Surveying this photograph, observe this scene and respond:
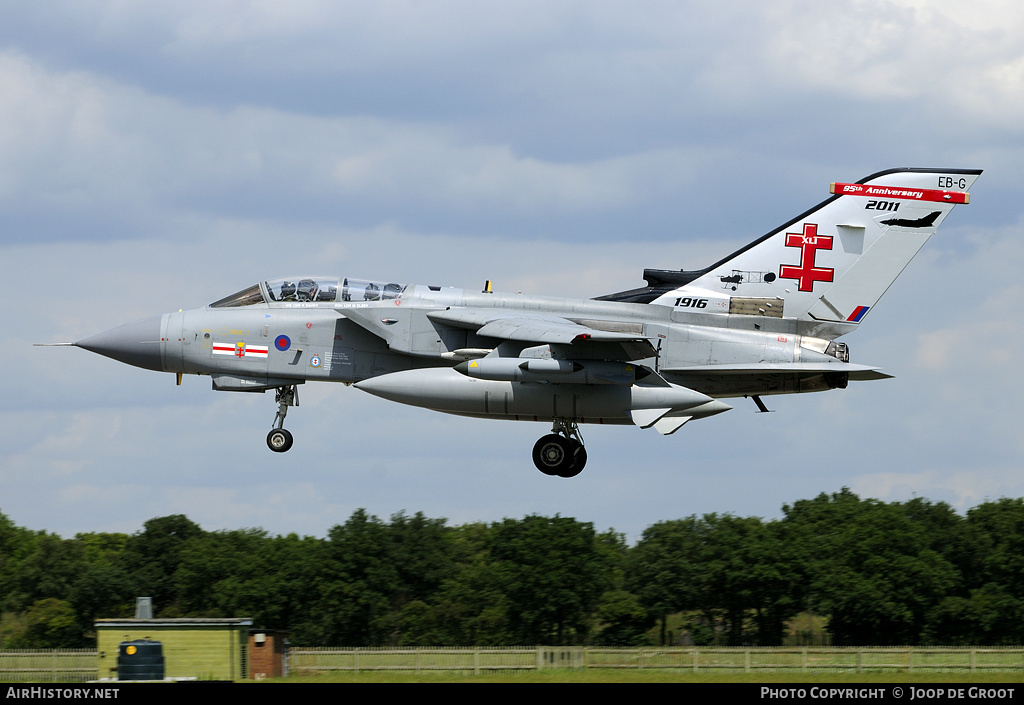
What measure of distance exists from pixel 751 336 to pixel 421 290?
6686mm

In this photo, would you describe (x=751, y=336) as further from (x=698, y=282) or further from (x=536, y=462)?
(x=536, y=462)

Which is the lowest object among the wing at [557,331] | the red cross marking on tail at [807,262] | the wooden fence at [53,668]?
the wooden fence at [53,668]

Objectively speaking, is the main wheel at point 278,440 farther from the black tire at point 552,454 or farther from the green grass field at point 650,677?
the green grass field at point 650,677

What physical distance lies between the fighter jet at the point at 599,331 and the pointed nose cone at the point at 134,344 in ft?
0.10

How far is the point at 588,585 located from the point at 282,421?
36.7 metres

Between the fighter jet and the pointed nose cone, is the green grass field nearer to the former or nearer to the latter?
the fighter jet

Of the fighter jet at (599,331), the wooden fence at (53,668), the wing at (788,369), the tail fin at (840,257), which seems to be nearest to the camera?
the fighter jet at (599,331)

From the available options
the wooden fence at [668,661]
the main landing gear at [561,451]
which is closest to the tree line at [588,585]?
the wooden fence at [668,661]

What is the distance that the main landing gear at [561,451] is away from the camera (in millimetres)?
24172

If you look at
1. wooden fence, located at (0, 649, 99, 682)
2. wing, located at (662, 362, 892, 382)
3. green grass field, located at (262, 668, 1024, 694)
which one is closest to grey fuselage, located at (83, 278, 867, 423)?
wing, located at (662, 362, 892, 382)

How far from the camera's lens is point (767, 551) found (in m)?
59.8

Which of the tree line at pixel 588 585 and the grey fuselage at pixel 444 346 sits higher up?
the grey fuselage at pixel 444 346

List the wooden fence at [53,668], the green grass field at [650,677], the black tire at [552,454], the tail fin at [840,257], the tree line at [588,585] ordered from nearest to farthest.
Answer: the black tire at [552,454] → the tail fin at [840,257] → the green grass field at [650,677] → the wooden fence at [53,668] → the tree line at [588,585]

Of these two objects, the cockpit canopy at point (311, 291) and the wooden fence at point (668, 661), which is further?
the wooden fence at point (668, 661)
